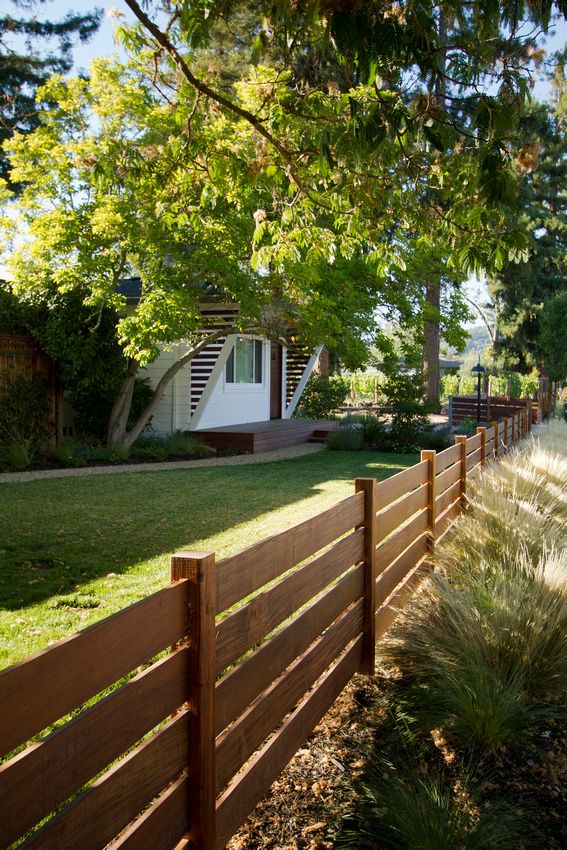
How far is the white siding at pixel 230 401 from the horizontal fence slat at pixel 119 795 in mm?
13171

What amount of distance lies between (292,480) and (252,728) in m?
8.73

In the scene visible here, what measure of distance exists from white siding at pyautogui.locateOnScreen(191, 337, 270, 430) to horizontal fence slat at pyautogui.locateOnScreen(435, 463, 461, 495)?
8.76m

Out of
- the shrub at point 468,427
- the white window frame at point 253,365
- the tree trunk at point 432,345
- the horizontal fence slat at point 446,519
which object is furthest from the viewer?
the tree trunk at point 432,345

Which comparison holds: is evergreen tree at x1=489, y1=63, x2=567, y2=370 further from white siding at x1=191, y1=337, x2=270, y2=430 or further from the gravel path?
the gravel path

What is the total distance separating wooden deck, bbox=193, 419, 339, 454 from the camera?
1511 centimetres

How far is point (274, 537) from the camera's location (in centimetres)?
266

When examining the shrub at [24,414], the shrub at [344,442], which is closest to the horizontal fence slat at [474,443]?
the shrub at [24,414]

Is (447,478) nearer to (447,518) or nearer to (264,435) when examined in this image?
(447,518)

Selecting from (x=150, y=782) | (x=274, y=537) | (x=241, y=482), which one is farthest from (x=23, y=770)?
(x=241, y=482)

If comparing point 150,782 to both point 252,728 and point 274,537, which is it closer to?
point 252,728

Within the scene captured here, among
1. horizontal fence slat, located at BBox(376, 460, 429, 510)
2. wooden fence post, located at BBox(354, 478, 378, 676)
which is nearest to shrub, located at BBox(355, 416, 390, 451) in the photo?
horizontal fence slat, located at BBox(376, 460, 429, 510)

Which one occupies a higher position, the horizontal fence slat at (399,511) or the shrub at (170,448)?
the horizontal fence slat at (399,511)

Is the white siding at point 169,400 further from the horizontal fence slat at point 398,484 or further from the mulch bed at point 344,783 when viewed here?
the mulch bed at point 344,783

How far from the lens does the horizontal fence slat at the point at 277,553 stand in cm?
223
